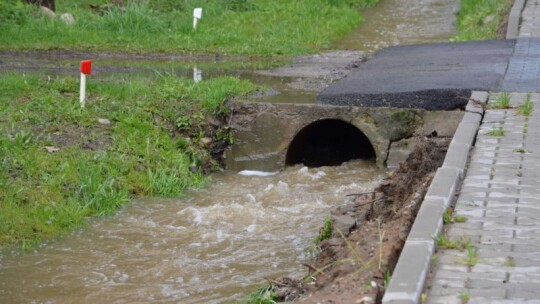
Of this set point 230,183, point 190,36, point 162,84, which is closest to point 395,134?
point 230,183

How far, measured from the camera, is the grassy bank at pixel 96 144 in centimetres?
880

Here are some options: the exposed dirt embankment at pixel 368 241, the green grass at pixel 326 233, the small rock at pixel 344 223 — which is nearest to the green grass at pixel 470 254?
the exposed dirt embankment at pixel 368 241

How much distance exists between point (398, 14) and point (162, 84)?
424 inches

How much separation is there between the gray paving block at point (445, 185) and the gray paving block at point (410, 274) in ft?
2.96

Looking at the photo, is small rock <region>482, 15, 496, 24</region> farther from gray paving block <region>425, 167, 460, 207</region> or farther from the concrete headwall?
gray paving block <region>425, 167, 460, 207</region>

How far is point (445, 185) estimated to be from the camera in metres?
6.71

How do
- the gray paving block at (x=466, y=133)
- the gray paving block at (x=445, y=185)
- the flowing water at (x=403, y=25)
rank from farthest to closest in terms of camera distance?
the flowing water at (x=403, y=25), the gray paving block at (x=466, y=133), the gray paving block at (x=445, y=185)

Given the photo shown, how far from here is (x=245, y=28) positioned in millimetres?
17953

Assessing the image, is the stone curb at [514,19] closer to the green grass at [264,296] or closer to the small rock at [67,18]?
the small rock at [67,18]

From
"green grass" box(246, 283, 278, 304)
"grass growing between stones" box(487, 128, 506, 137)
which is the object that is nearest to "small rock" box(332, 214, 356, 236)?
"green grass" box(246, 283, 278, 304)

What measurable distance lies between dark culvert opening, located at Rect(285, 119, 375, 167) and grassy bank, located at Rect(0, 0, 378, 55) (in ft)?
12.0

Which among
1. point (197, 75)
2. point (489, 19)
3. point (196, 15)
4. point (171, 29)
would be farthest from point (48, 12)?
point (489, 19)

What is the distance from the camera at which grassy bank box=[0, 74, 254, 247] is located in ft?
28.9

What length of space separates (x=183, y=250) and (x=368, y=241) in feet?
7.00
